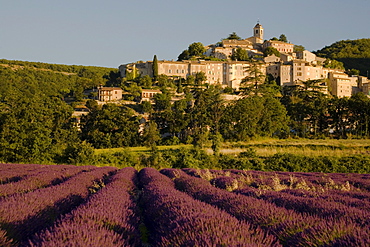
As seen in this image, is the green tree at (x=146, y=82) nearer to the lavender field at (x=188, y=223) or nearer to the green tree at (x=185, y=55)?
the green tree at (x=185, y=55)

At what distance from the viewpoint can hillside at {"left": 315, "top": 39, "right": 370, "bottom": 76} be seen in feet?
436

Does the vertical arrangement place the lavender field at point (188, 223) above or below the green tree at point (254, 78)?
below

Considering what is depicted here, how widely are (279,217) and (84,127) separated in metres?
50.2

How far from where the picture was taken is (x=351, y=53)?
482 feet

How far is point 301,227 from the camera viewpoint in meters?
4.04

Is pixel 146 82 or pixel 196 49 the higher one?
pixel 196 49

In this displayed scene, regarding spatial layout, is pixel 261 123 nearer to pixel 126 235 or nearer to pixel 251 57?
pixel 126 235

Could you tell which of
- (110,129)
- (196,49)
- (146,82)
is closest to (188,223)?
(110,129)

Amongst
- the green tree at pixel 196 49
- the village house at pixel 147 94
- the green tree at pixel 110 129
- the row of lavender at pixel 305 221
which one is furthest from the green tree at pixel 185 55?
the row of lavender at pixel 305 221

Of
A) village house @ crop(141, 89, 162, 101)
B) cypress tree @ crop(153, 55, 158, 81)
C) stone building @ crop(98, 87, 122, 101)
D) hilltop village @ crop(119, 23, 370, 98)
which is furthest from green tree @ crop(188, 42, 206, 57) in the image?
stone building @ crop(98, 87, 122, 101)

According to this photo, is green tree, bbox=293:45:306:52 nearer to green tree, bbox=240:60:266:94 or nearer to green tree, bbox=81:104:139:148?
green tree, bbox=240:60:266:94

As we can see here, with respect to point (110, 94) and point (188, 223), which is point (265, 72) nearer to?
point (110, 94)

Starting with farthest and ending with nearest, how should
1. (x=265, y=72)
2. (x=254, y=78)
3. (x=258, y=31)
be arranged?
(x=258, y=31) < (x=265, y=72) < (x=254, y=78)

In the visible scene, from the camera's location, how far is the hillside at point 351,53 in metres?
Answer: 133
